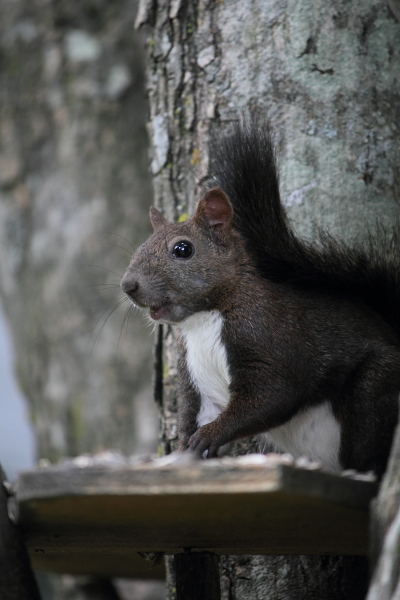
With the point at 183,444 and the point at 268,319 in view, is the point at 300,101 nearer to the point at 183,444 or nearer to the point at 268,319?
the point at 268,319

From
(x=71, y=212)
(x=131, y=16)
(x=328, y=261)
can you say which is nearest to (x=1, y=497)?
(x=328, y=261)

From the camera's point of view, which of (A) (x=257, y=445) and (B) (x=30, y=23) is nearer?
(A) (x=257, y=445)

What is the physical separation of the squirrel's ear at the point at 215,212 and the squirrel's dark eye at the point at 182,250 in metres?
0.08

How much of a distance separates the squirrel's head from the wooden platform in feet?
1.92

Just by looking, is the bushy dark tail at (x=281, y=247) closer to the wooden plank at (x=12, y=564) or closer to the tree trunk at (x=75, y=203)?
the wooden plank at (x=12, y=564)

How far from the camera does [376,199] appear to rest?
8.20 ft

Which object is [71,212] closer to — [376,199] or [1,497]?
[376,199]

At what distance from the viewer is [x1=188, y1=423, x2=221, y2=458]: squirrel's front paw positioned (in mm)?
1982

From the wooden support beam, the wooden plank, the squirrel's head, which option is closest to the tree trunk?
the squirrel's head

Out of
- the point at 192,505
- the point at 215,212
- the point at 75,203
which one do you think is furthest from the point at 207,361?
the point at 75,203

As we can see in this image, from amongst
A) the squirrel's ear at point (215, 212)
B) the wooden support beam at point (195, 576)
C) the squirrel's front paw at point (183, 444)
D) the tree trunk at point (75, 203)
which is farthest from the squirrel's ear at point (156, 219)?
the tree trunk at point (75, 203)

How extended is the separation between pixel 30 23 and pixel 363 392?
11.4 feet

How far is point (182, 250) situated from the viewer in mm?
2221

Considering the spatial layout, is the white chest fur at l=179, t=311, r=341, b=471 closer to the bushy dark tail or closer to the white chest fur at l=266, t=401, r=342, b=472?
the white chest fur at l=266, t=401, r=342, b=472
